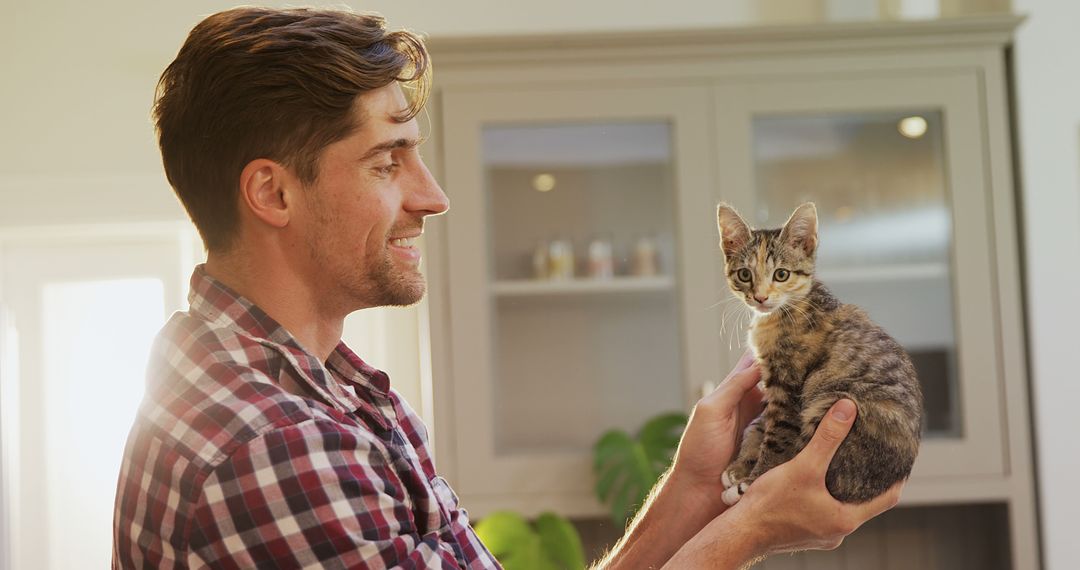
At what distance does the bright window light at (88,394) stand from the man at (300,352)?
6.64 ft

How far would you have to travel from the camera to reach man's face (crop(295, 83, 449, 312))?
105cm

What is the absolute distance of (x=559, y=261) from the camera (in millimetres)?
2652

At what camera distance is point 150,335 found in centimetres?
299

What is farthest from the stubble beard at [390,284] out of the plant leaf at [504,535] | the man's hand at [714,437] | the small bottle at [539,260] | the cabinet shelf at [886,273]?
the cabinet shelf at [886,273]

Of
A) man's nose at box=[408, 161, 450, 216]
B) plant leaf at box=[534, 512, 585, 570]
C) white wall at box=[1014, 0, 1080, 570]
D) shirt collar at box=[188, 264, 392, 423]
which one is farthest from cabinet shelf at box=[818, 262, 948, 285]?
shirt collar at box=[188, 264, 392, 423]

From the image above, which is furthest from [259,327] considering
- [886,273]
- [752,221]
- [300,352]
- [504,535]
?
[886,273]

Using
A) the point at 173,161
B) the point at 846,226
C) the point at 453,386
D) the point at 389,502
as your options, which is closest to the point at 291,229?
the point at 173,161

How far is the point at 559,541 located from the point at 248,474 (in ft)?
5.51

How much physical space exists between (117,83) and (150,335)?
72 centimetres

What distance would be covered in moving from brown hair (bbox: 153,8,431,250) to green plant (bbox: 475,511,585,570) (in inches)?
58.8

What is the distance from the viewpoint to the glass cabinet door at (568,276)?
252cm

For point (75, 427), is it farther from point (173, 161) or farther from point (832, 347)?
point (832, 347)

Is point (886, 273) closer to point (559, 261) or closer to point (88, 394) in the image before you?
point (559, 261)

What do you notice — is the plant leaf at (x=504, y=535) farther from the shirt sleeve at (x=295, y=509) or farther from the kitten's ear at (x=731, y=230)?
the shirt sleeve at (x=295, y=509)
